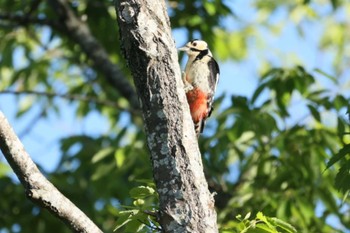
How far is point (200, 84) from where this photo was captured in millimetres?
6863

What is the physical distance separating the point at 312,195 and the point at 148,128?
3664 millimetres

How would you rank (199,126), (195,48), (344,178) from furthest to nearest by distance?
1. (195,48)
2. (199,126)
3. (344,178)

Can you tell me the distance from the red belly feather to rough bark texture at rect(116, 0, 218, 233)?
274 cm

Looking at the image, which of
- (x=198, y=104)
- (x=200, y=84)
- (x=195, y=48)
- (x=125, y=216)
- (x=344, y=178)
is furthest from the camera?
(x=195, y=48)

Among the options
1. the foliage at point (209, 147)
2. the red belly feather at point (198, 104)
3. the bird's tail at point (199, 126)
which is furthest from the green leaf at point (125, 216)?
the red belly feather at point (198, 104)

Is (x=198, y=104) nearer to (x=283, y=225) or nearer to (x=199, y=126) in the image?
(x=199, y=126)

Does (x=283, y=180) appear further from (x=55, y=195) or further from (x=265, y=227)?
(x=55, y=195)

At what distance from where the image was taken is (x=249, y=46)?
15.1 m

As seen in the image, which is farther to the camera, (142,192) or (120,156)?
(120,156)

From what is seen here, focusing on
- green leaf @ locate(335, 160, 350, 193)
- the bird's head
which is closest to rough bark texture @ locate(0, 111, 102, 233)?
green leaf @ locate(335, 160, 350, 193)

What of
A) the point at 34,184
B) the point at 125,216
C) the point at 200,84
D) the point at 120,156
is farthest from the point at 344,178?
the point at 120,156

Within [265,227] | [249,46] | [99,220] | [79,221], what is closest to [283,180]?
[99,220]

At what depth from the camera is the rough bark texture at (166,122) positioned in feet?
12.1

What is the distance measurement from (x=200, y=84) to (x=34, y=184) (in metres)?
3.37
